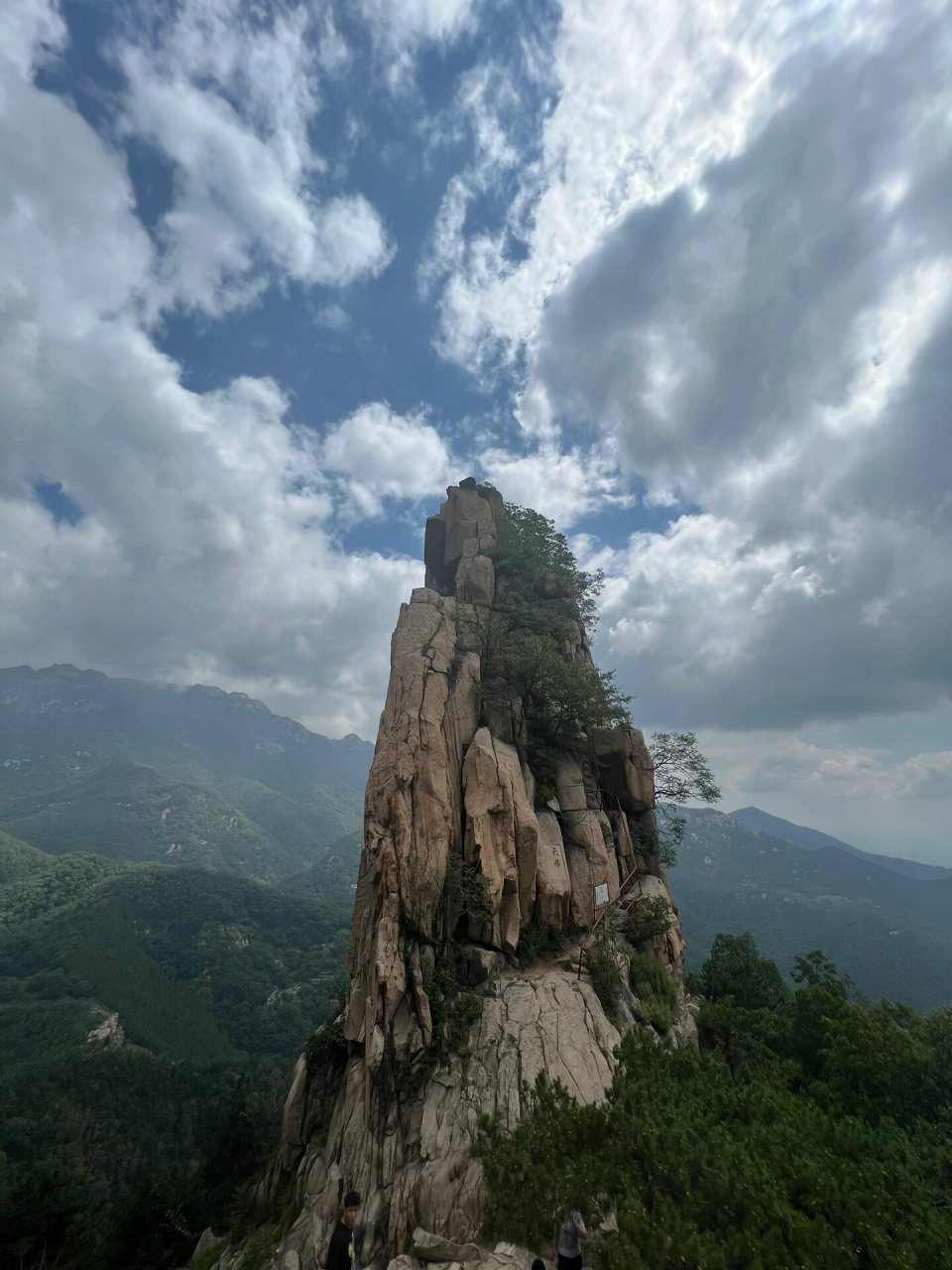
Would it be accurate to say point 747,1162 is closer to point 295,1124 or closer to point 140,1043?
point 295,1124

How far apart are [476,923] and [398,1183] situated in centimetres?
738

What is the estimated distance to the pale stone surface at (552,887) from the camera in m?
22.2

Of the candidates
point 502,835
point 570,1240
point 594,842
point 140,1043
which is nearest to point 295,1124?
point 502,835

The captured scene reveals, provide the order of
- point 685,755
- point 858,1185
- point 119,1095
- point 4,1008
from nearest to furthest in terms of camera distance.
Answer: point 858,1185, point 685,755, point 119,1095, point 4,1008

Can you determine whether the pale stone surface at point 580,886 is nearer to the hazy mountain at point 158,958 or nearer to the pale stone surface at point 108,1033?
the hazy mountain at point 158,958

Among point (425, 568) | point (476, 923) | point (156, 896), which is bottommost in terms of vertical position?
point (156, 896)

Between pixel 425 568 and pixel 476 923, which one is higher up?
pixel 425 568

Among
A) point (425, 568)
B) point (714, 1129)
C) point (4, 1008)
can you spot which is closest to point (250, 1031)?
point (4, 1008)

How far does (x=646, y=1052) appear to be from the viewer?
1514 cm

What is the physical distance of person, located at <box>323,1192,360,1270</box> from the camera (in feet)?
34.0

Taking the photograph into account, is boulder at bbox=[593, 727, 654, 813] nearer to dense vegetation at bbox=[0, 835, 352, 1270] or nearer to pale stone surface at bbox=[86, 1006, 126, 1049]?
dense vegetation at bbox=[0, 835, 352, 1270]

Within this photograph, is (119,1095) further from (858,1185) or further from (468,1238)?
(858,1185)

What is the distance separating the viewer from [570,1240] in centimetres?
936

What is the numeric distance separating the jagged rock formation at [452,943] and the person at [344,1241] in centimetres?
259
